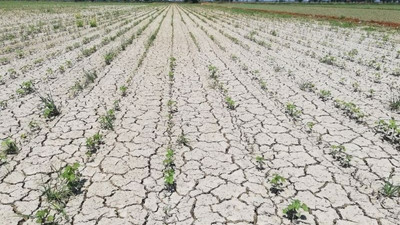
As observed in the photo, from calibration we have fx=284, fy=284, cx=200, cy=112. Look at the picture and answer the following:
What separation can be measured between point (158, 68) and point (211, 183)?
6.59 m

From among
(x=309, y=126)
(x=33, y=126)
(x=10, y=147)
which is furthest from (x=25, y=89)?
(x=309, y=126)

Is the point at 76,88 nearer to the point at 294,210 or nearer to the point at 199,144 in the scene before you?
the point at 199,144

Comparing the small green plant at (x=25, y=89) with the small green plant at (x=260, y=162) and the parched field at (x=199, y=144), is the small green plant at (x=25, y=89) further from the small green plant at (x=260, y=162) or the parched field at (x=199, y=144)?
the small green plant at (x=260, y=162)

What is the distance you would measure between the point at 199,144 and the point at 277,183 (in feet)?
5.30

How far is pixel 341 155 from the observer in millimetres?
4555

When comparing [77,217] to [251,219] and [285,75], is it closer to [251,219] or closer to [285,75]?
[251,219]

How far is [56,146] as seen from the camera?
4805 millimetres

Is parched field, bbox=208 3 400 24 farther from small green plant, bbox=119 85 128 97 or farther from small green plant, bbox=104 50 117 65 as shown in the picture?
small green plant, bbox=119 85 128 97

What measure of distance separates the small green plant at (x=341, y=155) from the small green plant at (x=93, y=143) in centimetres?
387

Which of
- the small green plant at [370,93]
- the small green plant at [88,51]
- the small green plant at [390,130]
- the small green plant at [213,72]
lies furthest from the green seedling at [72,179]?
the small green plant at [88,51]

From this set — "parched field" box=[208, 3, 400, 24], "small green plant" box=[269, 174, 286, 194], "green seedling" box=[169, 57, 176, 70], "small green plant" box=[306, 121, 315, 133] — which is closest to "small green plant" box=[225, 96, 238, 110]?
"small green plant" box=[306, 121, 315, 133]

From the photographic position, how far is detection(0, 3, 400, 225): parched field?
11.3 ft

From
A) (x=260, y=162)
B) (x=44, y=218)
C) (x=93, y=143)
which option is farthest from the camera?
(x=93, y=143)

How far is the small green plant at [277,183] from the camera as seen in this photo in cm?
371
